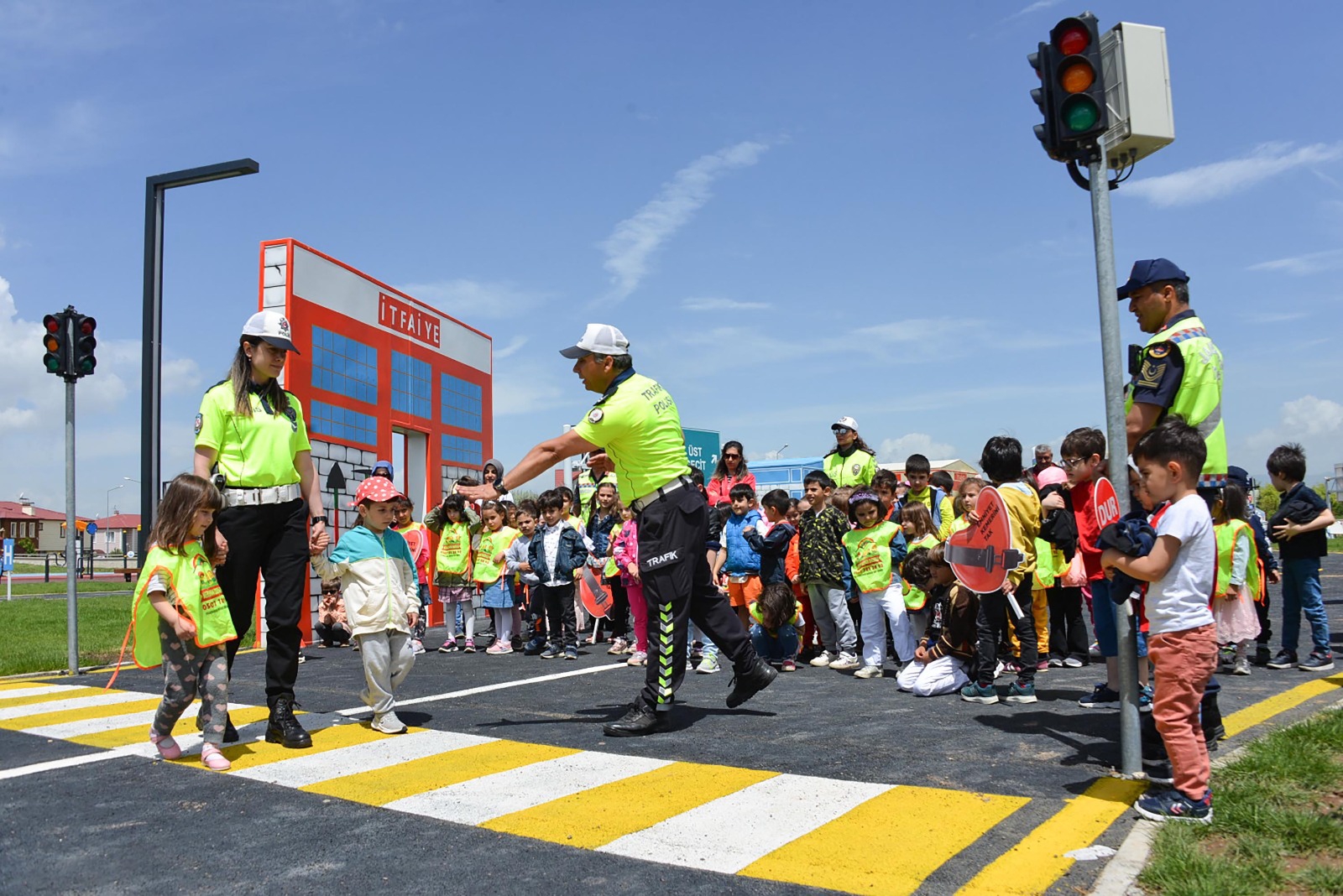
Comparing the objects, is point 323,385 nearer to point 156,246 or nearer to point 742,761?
point 156,246

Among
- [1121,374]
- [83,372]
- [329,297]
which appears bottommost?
[1121,374]

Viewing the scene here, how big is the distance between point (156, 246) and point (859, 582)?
846 cm

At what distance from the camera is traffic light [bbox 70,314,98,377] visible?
9.39 metres

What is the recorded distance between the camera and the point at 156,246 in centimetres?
1096

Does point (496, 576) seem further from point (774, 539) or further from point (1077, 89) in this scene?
point (1077, 89)

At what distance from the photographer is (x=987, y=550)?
5.71 m

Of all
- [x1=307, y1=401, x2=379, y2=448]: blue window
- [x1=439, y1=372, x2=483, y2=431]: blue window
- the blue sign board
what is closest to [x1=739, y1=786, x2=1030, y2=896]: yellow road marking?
[x1=307, y1=401, x2=379, y2=448]: blue window

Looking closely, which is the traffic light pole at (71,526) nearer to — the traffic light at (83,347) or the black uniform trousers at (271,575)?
the traffic light at (83,347)

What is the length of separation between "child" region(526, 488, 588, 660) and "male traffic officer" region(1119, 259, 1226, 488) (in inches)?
263

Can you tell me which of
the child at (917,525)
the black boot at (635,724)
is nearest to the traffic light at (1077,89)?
the black boot at (635,724)

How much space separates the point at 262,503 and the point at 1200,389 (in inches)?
184

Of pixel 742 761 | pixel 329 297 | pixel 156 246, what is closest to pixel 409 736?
pixel 742 761

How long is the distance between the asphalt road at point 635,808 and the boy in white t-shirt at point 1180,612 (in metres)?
0.25

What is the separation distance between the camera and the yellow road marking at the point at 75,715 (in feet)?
20.1
